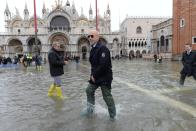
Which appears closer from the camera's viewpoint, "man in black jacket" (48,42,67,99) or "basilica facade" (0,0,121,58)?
"man in black jacket" (48,42,67,99)

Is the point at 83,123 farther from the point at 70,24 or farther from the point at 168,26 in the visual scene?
the point at 70,24

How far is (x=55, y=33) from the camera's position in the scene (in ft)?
253

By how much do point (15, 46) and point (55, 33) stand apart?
1174cm

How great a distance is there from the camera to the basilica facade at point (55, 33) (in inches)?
3027

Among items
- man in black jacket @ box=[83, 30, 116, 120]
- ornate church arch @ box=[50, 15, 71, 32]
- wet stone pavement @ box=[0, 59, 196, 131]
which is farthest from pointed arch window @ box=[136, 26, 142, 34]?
man in black jacket @ box=[83, 30, 116, 120]

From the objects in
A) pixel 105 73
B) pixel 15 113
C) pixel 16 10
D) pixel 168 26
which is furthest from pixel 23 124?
pixel 16 10

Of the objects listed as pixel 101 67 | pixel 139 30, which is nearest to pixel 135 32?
pixel 139 30

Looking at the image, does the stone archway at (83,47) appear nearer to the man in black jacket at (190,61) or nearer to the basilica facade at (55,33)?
the basilica facade at (55,33)

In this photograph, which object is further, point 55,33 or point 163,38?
point 55,33

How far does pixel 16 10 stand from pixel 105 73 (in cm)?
8574

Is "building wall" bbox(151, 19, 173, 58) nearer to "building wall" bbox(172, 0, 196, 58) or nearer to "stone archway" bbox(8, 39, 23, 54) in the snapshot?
"building wall" bbox(172, 0, 196, 58)

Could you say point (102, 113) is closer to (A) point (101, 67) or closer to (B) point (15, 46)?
(A) point (101, 67)

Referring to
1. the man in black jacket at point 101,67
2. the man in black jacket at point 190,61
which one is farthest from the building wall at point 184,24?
the man in black jacket at point 101,67

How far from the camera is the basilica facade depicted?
7688cm
